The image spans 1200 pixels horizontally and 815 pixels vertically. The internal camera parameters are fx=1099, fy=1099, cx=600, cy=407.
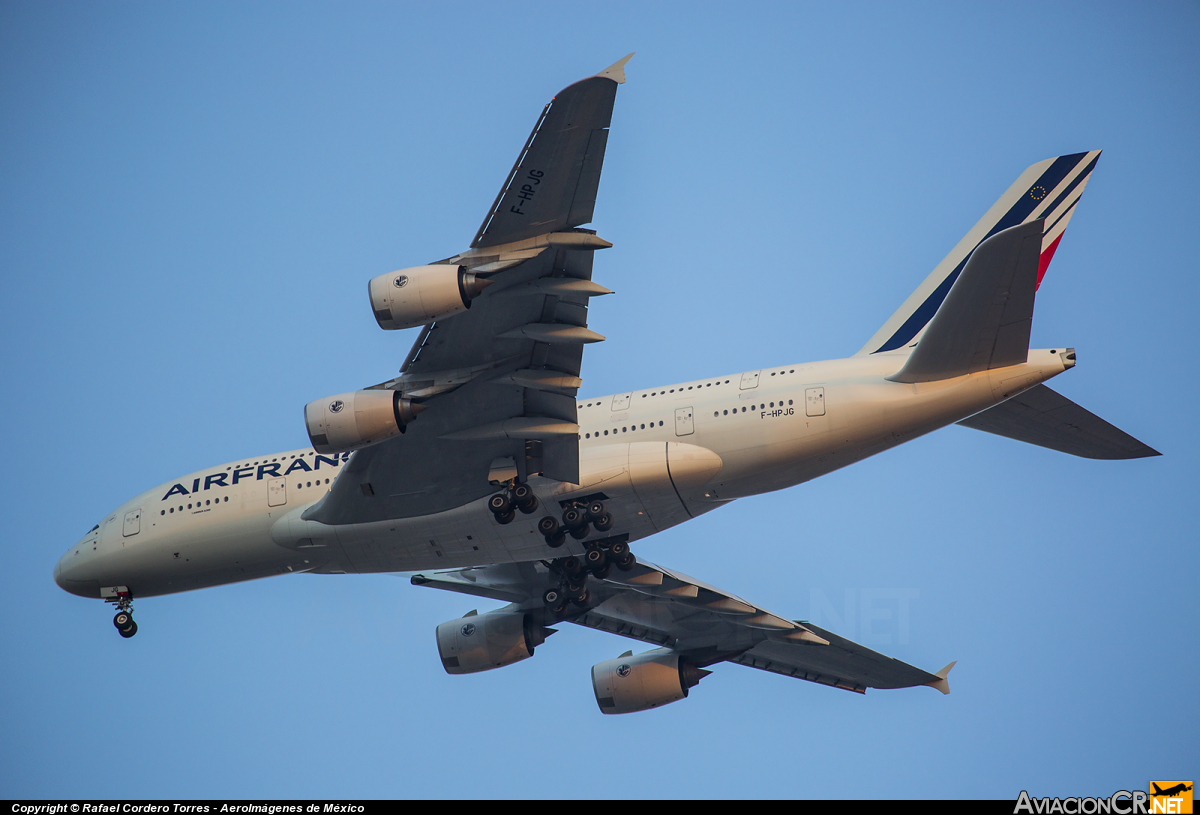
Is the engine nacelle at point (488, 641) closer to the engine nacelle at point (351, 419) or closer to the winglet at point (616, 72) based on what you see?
the engine nacelle at point (351, 419)

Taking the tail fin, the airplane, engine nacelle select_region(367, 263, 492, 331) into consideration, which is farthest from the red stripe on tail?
engine nacelle select_region(367, 263, 492, 331)

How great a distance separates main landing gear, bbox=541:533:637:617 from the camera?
21.1 meters

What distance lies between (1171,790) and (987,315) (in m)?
8.31

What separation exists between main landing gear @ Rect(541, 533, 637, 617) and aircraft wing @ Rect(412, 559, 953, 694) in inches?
26.4

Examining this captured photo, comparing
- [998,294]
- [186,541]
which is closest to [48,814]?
[186,541]

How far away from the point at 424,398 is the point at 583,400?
404 centimetres

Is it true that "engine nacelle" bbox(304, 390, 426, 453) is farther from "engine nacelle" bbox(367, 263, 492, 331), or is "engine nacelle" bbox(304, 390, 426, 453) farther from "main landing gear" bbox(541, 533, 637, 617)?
"main landing gear" bbox(541, 533, 637, 617)

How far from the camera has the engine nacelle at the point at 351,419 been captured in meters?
18.1

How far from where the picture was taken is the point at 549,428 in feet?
63.3

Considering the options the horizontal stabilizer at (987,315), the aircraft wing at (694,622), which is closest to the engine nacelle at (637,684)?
the aircraft wing at (694,622)

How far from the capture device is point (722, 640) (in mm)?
27125

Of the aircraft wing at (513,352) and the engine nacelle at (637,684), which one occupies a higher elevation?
the aircraft wing at (513,352)

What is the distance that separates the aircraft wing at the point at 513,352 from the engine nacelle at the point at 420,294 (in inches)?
11.3

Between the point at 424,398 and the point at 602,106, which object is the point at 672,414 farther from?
the point at 602,106
